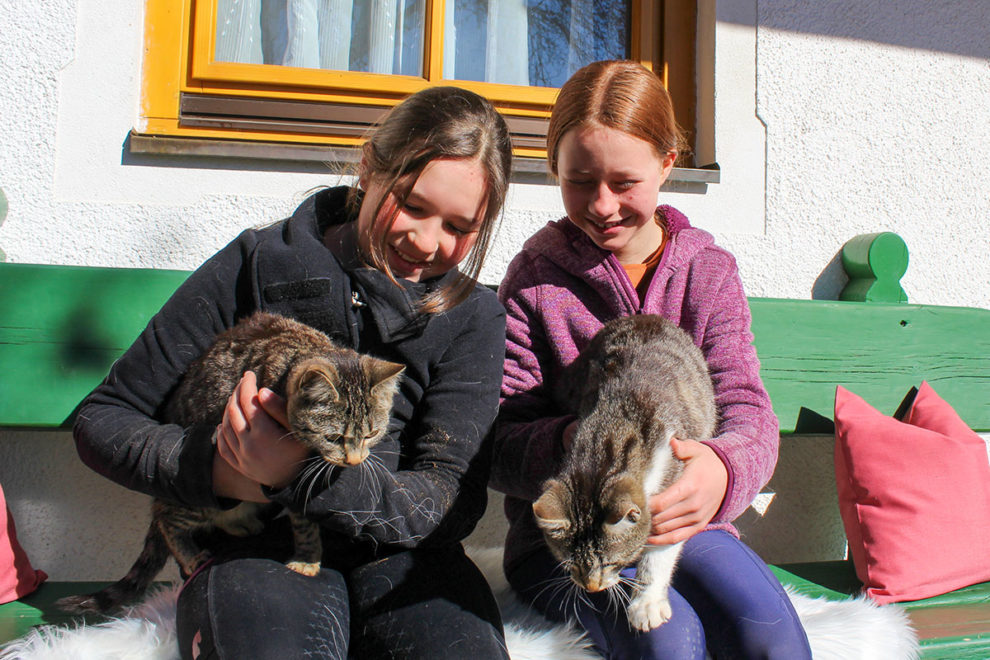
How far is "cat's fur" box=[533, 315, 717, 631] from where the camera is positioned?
1.64 meters

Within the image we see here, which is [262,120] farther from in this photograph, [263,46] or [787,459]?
[787,459]

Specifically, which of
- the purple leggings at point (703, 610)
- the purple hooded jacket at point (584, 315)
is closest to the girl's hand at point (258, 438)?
the purple hooded jacket at point (584, 315)

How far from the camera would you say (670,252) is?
222 centimetres

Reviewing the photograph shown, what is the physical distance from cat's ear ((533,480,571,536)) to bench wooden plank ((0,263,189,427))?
58.1 inches

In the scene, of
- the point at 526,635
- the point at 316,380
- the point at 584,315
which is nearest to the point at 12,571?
the point at 316,380

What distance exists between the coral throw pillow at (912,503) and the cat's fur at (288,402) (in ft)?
5.68

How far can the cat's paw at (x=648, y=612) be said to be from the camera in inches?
64.7

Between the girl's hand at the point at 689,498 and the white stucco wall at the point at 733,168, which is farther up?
the white stucco wall at the point at 733,168

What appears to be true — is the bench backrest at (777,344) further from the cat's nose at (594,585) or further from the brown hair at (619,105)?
the cat's nose at (594,585)

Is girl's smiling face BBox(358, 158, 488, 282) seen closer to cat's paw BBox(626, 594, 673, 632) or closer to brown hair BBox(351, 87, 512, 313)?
brown hair BBox(351, 87, 512, 313)

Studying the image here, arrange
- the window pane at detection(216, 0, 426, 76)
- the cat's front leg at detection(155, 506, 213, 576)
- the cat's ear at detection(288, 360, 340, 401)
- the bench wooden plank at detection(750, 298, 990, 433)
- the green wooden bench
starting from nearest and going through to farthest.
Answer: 1. the cat's ear at detection(288, 360, 340, 401)
2. the cat's front leg at detection(155, 506, 213, 576)
3. the green wooden bench
4. the bench wooden plank at detection(750, 298, 990, 433)
5. the window pane at detection(216, 0, 426, 76)

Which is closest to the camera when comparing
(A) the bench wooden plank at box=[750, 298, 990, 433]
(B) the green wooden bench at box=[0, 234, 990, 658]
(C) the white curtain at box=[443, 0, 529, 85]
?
(B) the green wooden bench at box=[0, 234, 990, 658]

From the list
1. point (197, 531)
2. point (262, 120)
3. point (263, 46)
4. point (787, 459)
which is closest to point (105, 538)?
point (197, 531)

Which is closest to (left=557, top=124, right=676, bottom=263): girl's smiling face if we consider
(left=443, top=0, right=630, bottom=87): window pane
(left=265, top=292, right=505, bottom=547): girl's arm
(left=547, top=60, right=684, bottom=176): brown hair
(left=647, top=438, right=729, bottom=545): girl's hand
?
(left=547, top=60, right=684, bottom=176): brown hair
